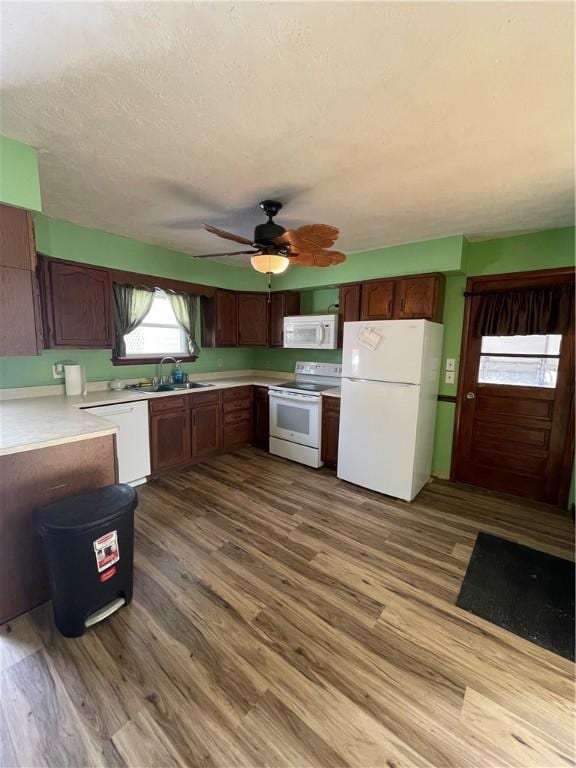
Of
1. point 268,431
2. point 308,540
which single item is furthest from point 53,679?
point 268,431

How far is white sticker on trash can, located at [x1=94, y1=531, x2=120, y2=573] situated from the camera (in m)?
1.61

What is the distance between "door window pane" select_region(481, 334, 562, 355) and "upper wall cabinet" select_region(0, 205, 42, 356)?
12.5ft

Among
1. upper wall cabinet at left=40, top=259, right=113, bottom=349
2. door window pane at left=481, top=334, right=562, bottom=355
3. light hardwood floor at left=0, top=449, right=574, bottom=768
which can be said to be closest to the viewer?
light hardwood floor at left=0, top=449, right=574, bottom=768

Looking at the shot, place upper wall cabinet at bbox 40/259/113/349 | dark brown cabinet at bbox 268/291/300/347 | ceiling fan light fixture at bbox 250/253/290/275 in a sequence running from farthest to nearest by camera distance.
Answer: dark brown cabinet at bbox 268/291/300/347
upper wall cabinet at bbox 40/259/113/349
ceiling fan light fixture at bbox 250/253/290/275

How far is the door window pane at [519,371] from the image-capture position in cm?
295

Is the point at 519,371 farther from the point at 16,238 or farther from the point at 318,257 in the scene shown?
the point at 16,238

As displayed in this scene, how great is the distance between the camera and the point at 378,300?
339 cm

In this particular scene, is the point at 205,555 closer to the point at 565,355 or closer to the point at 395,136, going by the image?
the point at 395,136

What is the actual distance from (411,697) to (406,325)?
98.0 inches

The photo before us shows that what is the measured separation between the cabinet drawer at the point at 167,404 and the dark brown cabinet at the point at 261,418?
109 centimetres

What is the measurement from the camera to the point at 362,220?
8.79ft

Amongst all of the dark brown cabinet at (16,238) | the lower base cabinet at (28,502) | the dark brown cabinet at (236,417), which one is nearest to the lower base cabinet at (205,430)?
the dark brown cabinet at (236,417)

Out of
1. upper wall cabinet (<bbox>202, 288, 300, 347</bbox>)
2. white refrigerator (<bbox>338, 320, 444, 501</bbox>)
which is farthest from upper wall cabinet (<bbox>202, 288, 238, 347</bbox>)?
Answer: white refrigerator (<bbox>338, 320, 444, 501</bbox>)

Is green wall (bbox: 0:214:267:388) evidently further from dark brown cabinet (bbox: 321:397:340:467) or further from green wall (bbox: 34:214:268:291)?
dark brown cabinet (bbox: 321:397:340:467)
